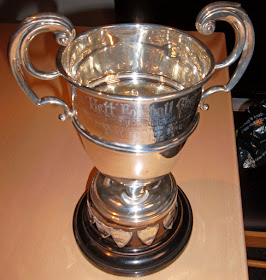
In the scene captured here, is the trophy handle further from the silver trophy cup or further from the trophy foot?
the trophy foot

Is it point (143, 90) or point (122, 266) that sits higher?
point (143, 90)

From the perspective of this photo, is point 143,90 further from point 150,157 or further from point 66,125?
point 66,125

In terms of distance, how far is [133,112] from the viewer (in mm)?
350

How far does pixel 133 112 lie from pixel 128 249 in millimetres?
260

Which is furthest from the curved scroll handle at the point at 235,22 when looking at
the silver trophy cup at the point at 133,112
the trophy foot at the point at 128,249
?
the trophy foot at the point at 128,249

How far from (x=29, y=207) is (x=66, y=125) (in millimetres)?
227

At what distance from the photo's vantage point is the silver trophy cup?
1.16 feet

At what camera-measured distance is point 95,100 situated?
0.35 m

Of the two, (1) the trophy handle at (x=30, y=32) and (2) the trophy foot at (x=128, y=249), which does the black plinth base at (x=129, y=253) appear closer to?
(2) the trophy foot at (x=128, y=249)

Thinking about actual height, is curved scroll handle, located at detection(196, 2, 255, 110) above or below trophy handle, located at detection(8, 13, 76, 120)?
below

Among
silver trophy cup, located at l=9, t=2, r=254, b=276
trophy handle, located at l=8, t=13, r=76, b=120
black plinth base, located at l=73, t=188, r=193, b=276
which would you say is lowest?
black plinth base, located at l=73, t=188, r=193, b=276

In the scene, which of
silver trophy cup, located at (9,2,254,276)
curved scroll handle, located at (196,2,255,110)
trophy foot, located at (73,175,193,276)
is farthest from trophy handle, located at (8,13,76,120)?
trophy foot, located at (73,175,193,276)

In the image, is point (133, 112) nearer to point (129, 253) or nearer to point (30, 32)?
point (30, 32)

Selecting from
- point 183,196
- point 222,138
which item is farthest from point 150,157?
point 222,138
